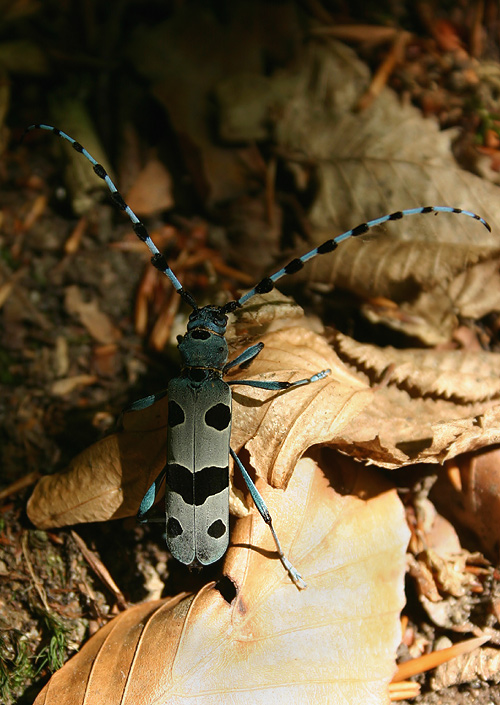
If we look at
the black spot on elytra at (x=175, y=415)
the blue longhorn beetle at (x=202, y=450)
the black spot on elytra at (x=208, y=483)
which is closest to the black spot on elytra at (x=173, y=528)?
the blue longhorn beetle at (x=202, y=450)

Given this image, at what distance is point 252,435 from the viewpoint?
6.81 ft

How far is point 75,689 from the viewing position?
185 cm

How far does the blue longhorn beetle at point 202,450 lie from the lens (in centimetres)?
197

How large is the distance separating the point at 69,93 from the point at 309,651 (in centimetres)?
322

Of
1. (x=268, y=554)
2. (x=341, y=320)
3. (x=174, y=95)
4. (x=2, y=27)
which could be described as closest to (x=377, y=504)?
(x=268, y=554)

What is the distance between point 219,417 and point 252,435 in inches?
5.6

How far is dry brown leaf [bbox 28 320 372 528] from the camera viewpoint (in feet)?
6.50

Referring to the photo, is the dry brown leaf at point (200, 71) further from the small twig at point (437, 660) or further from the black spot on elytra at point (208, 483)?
the small twig at point (437, 660)

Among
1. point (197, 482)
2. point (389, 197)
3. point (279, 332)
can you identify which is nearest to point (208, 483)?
point (197, 482)

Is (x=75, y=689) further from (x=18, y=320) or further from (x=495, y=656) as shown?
(x=18, y=320)

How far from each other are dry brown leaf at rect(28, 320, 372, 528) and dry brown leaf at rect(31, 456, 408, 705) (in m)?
0.17

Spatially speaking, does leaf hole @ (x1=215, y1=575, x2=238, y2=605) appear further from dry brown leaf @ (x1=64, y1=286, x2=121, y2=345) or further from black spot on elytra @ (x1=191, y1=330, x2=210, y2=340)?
dry brown leaf @ (x1=64, y1=286, x2=121, y2=345)

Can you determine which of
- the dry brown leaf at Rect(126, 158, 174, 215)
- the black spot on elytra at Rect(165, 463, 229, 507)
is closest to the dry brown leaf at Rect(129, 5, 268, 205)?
the dry brown leaf at Rect(126, 158, 174, 215)

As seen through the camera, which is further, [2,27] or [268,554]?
[2,27]
